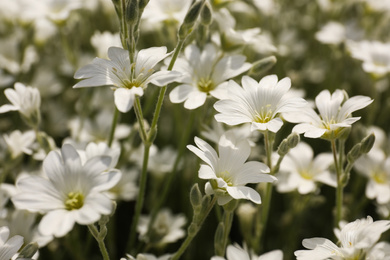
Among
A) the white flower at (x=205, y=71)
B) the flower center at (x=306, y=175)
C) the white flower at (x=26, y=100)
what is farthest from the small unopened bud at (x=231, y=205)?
the white flower at (x=26, y=100)

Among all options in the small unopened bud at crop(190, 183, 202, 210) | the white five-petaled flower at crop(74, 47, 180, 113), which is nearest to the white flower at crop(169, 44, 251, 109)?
the white five-petaled flower at crop(74, 47, 180, 113)

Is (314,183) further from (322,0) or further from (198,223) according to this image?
(322,0)

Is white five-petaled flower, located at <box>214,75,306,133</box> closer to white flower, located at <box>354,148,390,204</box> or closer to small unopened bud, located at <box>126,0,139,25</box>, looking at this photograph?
small unopened bud, located at <box>126,0,139,25</box>

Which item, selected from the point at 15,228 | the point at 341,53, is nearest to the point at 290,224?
the point at 341,53

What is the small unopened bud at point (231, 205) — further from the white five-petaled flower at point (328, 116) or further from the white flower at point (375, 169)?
the white flower at point (375, 169)

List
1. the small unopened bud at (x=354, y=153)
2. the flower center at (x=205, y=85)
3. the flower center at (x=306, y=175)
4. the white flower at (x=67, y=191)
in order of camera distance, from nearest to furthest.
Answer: the white flower at (x=67, y=191) → the small unopened bud at (x=354, y=153) → the flower center at (x=205, y=85) → the flower center at (x=306, y=175)

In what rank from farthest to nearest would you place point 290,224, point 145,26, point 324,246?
point 145,26, point 290,224, point 324,246

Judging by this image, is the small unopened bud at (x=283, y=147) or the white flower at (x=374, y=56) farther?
the white flower at (x=374, y=56)
